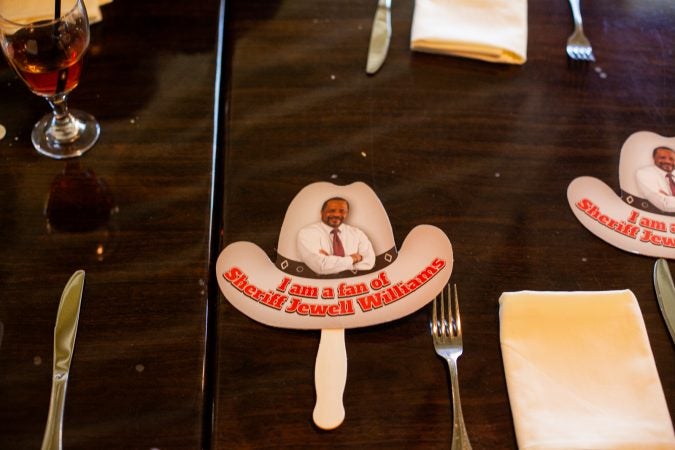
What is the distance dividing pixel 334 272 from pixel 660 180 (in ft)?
1.58

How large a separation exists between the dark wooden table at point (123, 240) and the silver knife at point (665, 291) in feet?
1.82

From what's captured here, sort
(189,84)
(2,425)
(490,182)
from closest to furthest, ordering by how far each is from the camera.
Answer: (2,425) → (490,182) → (189,84)

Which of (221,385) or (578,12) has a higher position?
(578,12)

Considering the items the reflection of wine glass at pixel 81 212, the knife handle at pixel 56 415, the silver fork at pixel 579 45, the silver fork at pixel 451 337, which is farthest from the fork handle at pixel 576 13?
the knife handle at pixel 56 415

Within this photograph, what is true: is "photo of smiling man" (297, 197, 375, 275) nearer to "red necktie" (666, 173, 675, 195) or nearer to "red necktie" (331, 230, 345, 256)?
"red necktie" (331, 230, 345, 256)

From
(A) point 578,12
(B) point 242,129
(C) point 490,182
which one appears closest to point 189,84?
(B) point 242,129

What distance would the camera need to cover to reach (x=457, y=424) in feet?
2.56

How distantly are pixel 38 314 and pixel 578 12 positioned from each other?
0.97 meters

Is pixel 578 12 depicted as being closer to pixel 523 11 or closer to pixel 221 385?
pixel 523 11

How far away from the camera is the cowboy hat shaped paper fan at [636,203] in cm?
95

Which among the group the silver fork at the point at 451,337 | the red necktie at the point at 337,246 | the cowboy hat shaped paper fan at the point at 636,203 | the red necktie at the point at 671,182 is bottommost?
the silver fork at the point at 451,337

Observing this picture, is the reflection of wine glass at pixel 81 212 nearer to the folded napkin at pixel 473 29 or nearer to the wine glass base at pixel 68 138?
the wine glass base at pixel 68 138

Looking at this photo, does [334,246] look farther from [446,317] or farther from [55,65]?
[55,65]

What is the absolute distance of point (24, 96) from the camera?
107cm
